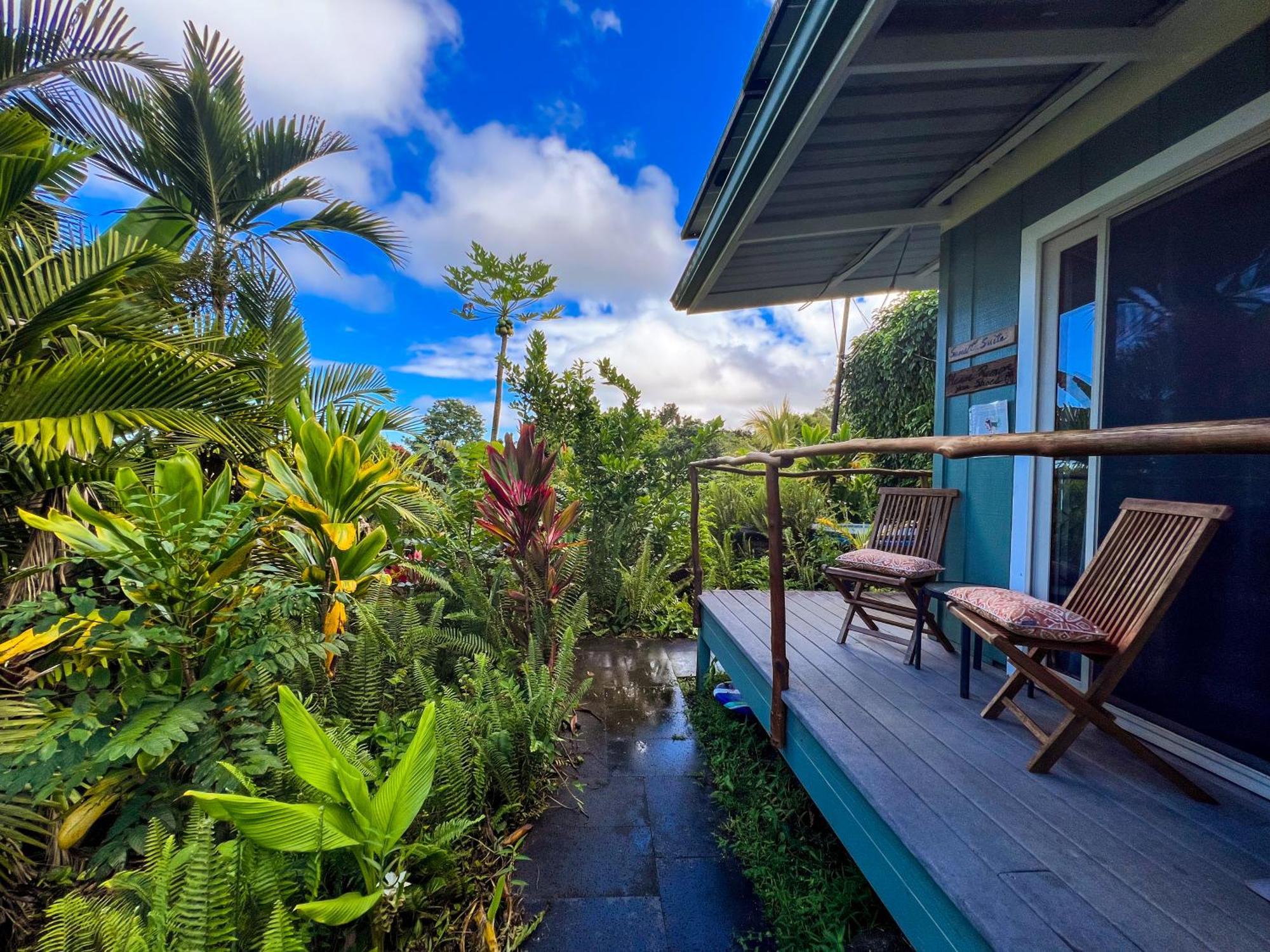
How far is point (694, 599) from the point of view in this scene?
3949 mm

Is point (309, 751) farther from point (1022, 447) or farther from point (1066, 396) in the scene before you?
point (1066, 396)

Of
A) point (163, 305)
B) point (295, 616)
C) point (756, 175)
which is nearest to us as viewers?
point (756, 175)

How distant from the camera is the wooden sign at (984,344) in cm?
271

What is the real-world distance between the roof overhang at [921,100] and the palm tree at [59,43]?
4.75 metres

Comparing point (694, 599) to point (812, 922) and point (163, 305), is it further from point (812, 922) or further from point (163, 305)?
point (163, 305)

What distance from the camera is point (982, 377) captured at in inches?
115

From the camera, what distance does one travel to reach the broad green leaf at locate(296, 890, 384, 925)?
135 centimetres

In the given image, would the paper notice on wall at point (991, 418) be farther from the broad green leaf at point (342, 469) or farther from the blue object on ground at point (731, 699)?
the broad green leaf at point (342, 469)

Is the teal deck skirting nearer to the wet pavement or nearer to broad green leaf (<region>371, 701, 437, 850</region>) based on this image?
the wet pavement

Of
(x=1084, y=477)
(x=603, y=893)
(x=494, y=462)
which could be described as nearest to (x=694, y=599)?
(x=494, y=462)

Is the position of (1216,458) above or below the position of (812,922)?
above

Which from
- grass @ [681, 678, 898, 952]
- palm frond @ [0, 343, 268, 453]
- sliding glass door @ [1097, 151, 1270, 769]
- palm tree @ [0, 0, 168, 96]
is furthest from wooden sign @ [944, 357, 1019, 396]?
palm tree @ [0, 0, 168, 96]

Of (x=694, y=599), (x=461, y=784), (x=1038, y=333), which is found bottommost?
(x=461, y=784)

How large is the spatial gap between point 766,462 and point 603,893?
1822 millimetres
